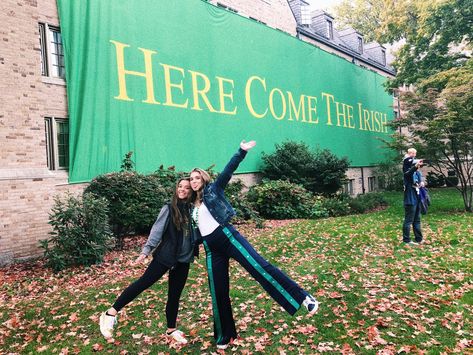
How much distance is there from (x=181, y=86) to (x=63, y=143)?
4759mm

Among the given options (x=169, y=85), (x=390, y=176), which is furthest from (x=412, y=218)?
(x=390, y=176)

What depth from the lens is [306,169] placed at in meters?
16.9

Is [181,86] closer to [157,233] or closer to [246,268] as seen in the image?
[157,233]

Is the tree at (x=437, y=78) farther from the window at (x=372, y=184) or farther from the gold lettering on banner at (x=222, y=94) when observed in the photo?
the gold lettering on banner at (x=222, y=94)

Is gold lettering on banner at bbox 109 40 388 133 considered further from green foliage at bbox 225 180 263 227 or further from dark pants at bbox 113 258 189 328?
dark pants at bbox 113 258 189 328

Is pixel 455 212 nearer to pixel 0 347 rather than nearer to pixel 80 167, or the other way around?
pixel 80 167

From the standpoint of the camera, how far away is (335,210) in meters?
15.5

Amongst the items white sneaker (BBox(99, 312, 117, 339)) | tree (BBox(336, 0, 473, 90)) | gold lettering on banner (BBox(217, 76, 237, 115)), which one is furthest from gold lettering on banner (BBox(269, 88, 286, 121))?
white sneaker (BBox(99, 312, 117, 339))

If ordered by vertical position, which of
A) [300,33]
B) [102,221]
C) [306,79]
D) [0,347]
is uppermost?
[300,33]

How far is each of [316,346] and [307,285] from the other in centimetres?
206

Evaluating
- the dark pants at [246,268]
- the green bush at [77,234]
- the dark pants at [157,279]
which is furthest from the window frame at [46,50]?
the dark pants at [246,268]

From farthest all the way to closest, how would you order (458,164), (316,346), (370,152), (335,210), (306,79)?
(370,152) → (306,79) → (335,210) → (458,164) → (316,346)

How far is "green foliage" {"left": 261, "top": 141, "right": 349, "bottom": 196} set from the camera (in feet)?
55.2

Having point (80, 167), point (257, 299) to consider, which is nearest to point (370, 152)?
point (80, 167)
